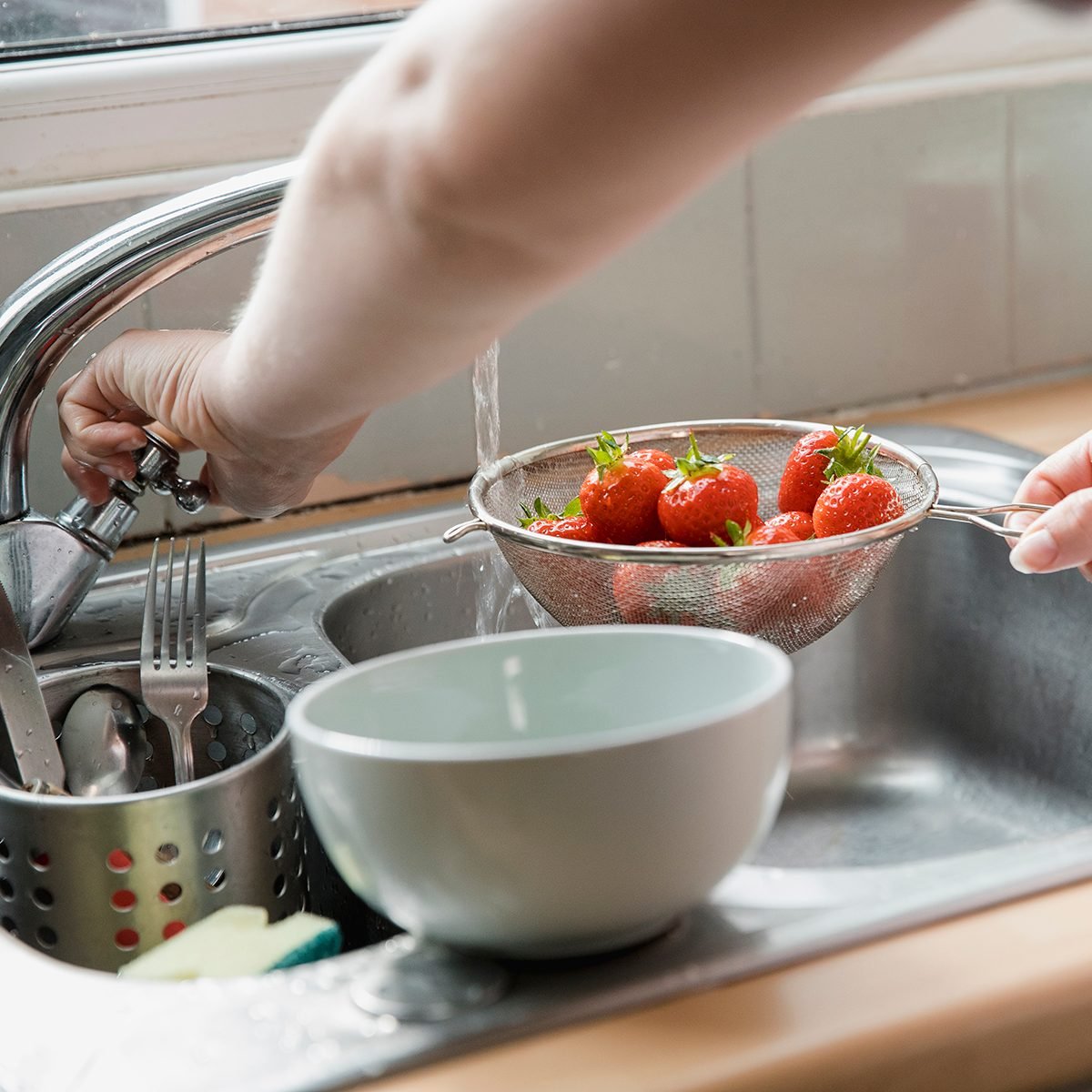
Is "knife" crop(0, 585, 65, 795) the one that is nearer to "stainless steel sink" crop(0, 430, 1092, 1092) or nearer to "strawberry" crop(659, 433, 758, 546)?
"stainless steel sink" crop(0, 430, 1092, 1092)

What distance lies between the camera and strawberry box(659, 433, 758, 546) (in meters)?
0.75

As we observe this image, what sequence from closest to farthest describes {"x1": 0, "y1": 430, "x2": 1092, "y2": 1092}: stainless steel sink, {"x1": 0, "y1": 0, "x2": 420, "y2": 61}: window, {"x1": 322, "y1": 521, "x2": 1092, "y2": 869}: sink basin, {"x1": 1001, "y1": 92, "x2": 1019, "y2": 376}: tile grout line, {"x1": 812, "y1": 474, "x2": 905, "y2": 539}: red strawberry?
{"x1": 0, "y1": 430, "x2": 1092, "y2": 1092}: stainless steel sink < {"x1": 812, "y1": 474, "x2": 905, "y2": 539}: red strawberry < {"x1": 322, "y1": 521, "x2": 1092, "y2": 869}: sink basin < {"x1": 0, "y1": 0, "x2": 420, "y2": 61}: window < {"x1": 1001, "y1": 92, "x2": 1019, "y2": 376}: tile grout line

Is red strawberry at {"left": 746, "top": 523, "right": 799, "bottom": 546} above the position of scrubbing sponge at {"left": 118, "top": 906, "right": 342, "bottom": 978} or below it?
above

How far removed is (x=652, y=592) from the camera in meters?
0.74

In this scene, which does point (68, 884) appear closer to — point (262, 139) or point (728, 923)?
point (728, 923)

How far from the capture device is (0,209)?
3.01 feet

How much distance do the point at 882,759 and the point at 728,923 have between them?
Answer: 0.52 metres

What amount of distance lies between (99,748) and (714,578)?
32 cm

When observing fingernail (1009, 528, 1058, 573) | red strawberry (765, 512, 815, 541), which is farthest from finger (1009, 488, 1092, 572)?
red strawberry (765, 512, 815, 541)

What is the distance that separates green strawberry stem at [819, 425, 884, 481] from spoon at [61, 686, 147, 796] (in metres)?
0.41

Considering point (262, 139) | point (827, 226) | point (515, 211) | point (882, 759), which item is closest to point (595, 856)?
point (515, 211)

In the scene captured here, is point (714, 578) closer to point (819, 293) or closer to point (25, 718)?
point (25, 718)

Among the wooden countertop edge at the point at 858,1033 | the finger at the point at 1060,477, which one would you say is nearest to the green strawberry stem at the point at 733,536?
the finger at the point at 1060,477

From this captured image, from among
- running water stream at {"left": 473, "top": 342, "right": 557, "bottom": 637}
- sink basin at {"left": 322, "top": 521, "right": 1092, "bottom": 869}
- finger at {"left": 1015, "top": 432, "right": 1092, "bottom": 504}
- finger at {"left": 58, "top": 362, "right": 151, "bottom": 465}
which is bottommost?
sink basin at {"left": 322, "top": 521, "right": 1092, "bottom": 869}
